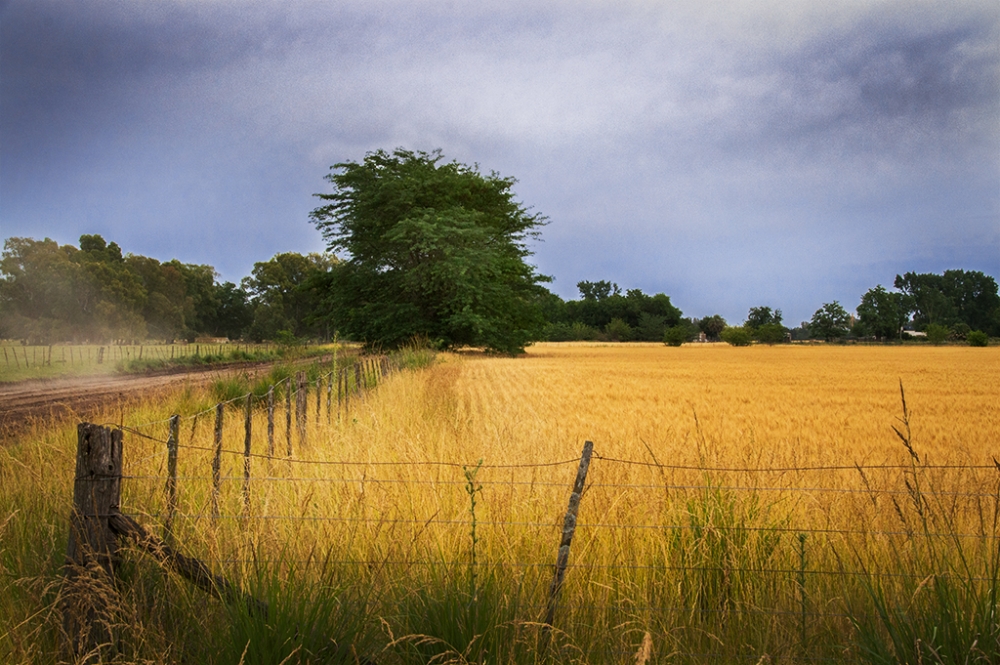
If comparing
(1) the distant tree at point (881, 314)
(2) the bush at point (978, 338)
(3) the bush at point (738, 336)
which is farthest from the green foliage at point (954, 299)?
(3) the bush at point (738, 336)

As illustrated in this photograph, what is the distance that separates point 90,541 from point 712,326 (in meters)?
164

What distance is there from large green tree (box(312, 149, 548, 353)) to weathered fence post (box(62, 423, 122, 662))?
110ft

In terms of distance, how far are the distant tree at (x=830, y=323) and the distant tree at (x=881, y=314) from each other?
14.6ft

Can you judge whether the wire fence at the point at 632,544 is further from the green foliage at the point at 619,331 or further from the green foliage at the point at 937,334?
the green foliage at the point at 619,331

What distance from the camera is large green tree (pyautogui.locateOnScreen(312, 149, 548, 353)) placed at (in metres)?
38.8

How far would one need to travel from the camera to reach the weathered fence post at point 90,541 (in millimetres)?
3703

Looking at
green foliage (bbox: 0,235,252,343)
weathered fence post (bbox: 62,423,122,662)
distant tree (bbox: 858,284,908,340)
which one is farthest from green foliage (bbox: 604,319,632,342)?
weathered fence post (bbox: 62,423,122,662)

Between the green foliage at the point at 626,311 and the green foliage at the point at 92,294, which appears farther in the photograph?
the green foliage at the point at 626,311

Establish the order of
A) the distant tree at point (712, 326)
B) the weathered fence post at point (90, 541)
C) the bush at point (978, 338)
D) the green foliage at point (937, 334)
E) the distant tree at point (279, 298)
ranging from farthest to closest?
the distant tree at point (712, 326)
the green foliage at point (937, 334)
the bush at point (978, 338)
the distant tree at point (279, 298)
the weathered fence post at point (90, 541)

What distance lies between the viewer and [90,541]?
3762mm

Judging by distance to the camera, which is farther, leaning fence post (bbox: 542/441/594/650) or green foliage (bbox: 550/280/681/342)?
green foliage (bbox: 550/280/681/342)

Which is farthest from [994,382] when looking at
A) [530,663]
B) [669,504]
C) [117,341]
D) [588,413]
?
[117,341]

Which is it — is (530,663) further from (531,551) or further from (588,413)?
(588,413)

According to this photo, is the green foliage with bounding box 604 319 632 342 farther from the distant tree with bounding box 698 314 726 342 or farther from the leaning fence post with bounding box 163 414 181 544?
the leaning fence post with bounding box 163 414 181 544
